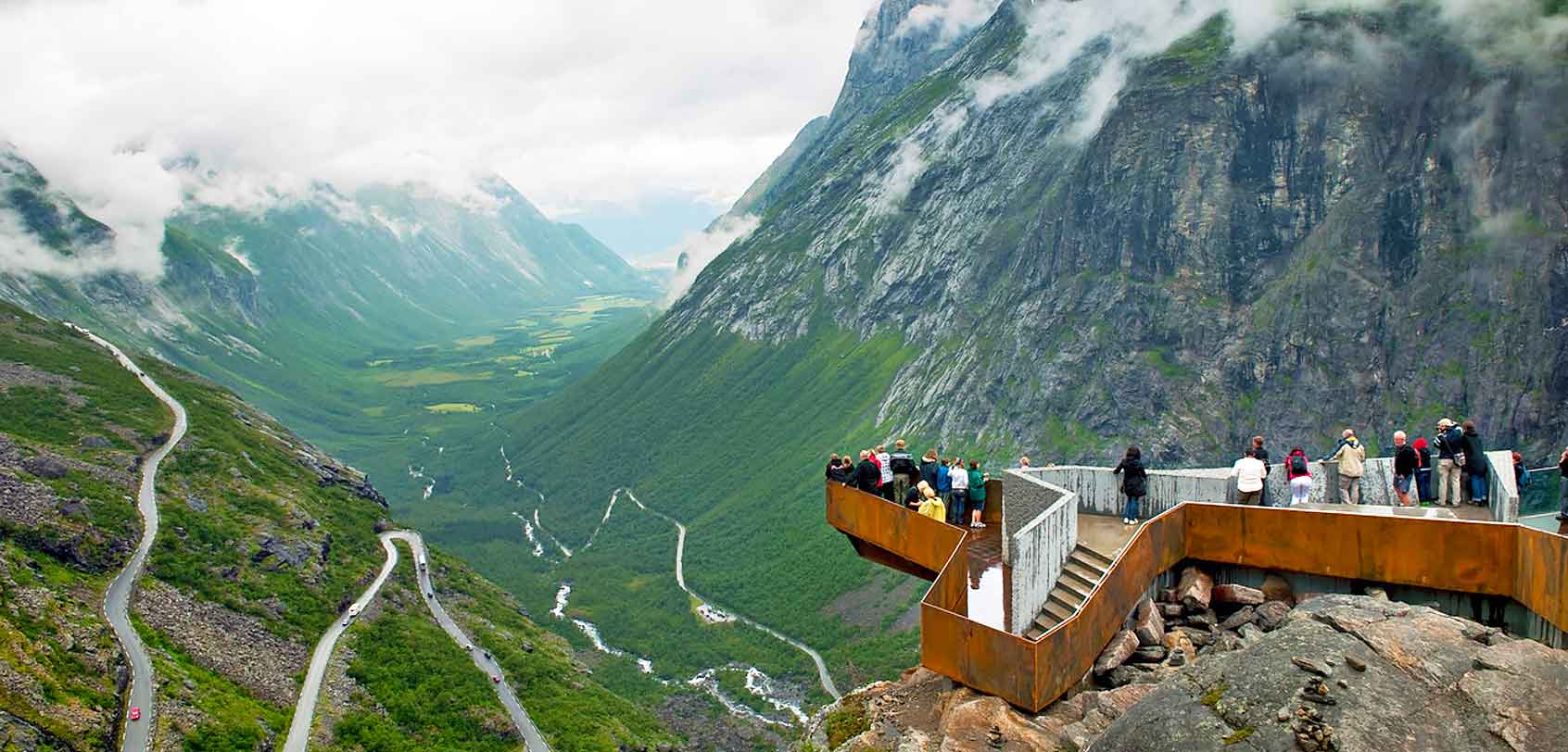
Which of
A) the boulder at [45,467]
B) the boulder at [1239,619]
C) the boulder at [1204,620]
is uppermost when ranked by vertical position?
the boulder at [1239,619]

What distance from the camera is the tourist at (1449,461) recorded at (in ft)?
86.6

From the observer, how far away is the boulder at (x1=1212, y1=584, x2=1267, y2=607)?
2245 centimetres

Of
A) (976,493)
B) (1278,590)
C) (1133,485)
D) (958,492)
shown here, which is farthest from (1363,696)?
(958,492)

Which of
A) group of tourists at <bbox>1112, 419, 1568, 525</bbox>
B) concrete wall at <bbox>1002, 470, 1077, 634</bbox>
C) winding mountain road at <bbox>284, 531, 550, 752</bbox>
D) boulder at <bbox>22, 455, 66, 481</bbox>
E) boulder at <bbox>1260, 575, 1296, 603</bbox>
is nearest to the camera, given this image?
concrete wall at <bbox>1002, 470, 1077, 634</bbox>

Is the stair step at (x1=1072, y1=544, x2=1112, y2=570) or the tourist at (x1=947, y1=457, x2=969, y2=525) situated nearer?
the stair step at (x1=1072, y1=544, x2=1112, y2=570)

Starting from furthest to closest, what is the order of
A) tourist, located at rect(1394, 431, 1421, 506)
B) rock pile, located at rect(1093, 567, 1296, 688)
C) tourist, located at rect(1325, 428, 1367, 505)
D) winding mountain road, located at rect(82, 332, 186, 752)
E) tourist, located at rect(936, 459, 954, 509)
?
winding mountain road, located at rect(82, 332, 186, 752) < tourist, located at rect(936, 459, 954, 509) < tourist, located at rect(1325, 428, 1367, 505) < tourist, located at rect(1394, 431, 1421, 506) < rock pile, located at rect(1093, 567, 1296, 688)

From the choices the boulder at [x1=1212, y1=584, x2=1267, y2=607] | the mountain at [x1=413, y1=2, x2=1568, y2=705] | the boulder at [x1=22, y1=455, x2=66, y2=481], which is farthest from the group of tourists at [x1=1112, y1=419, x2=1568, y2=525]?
the boulder at [x1=22, y1=455, x2=66, y2=481]

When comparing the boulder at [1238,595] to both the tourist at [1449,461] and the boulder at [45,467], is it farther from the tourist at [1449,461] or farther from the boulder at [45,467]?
the boulder at [45,467]

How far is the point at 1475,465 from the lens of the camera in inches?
1046

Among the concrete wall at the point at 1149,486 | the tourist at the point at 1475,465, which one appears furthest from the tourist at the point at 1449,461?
the concrete wall at the point at 1149,486

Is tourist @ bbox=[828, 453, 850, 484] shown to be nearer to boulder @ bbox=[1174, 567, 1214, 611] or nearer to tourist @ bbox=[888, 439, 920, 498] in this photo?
tourist @ bbox=[888, 439, 920, 498]

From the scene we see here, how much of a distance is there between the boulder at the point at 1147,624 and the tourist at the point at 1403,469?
A: 8833 millimetres

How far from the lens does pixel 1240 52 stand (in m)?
151

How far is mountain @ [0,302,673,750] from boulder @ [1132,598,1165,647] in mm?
57616
